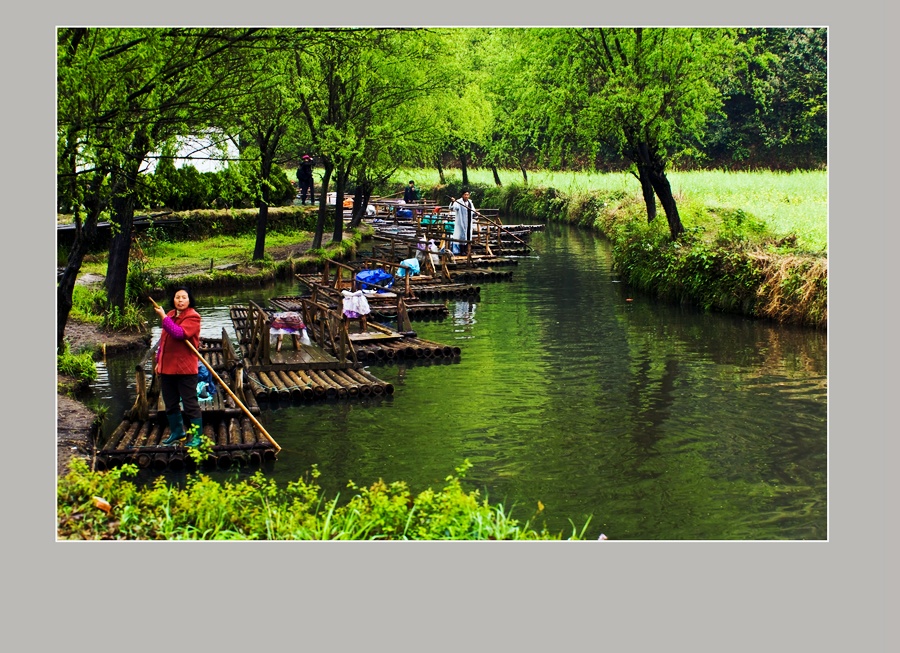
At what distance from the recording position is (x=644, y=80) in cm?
2688

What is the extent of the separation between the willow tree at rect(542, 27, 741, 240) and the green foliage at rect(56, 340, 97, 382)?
14884 millimetres

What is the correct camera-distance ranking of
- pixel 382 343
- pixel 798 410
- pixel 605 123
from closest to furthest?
pixel 798 410, pixel 382 343, pixel 605 123

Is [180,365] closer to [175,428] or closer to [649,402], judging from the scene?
[175,428]

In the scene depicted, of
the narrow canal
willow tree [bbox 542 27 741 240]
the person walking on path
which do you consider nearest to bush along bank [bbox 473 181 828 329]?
the narrow canal

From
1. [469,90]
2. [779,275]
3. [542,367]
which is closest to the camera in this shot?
[542,367]

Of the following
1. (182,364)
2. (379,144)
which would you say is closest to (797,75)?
(379,144)

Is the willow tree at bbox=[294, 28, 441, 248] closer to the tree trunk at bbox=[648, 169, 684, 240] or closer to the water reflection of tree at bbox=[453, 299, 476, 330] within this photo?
the water reflection of tree at bbox=[453, 299, 476, 330]

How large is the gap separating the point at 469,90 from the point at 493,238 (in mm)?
6854

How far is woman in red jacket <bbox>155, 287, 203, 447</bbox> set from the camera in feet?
37.8

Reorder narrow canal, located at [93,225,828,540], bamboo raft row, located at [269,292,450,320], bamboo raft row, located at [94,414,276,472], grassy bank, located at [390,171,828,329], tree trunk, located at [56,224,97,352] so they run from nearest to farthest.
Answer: narrow canal, located at [93,225,828,540], bamboo raft row, located at [94,414,276,472], tree trunk, located at [56,224,97,352], grassy bank, located at [390,171,828,329], bamboo raft row, located at [269,292,450,320]

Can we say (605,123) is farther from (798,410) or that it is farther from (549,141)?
(798,410)

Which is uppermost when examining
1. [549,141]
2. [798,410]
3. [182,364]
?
[549,141]

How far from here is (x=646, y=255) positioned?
28.2 m

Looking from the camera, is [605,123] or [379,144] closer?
[605,123]
